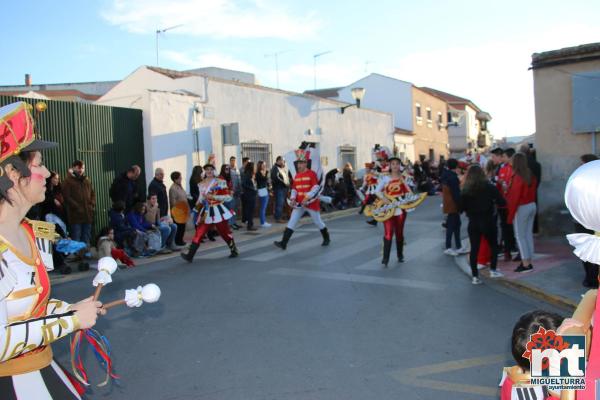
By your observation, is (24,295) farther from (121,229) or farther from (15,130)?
(121,229)

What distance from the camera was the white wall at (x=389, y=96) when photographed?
3722 centimetres

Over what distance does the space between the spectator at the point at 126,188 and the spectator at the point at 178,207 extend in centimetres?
89

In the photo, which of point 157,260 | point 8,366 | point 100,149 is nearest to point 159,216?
point 157,260

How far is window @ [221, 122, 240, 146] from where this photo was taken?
53.9 feet

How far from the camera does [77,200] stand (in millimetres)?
10469

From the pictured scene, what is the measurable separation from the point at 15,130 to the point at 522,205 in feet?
24.7

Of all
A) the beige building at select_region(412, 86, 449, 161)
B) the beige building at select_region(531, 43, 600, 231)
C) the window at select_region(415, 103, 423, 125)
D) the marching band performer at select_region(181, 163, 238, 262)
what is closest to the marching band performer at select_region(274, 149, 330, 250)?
the marching band performer at select_region(181, 163, 238, 262)

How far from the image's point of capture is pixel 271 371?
15.1ft

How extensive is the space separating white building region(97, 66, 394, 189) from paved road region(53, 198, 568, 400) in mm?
6189

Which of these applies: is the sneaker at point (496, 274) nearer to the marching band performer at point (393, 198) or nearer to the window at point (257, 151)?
the marching band performer at point (393, 198)

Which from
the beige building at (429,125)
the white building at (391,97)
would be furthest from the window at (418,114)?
the white building at (391,97)

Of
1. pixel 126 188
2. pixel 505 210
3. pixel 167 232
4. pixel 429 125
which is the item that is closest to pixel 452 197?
pixel 505 210

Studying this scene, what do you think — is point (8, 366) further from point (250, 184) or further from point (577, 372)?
point (250, 184)

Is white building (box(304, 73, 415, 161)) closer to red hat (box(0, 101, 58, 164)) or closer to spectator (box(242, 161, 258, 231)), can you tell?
spectator (box(242, 161, 258, 231))
